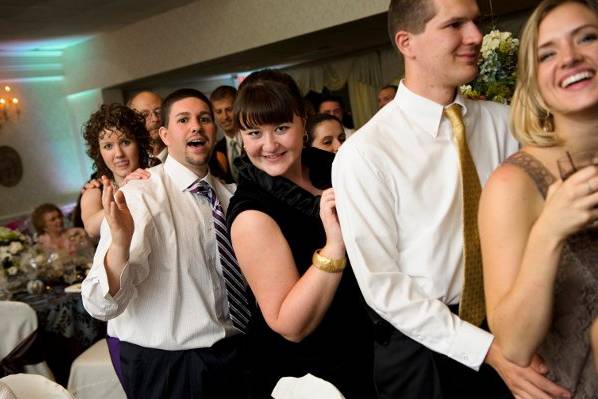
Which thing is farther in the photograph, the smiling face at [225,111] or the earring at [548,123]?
the smiling face at [225,111]

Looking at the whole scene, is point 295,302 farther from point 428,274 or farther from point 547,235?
point 547,235

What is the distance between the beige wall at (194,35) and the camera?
251 inches

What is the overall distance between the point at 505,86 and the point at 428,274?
3.45ft

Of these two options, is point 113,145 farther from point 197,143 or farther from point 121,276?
point 121,276

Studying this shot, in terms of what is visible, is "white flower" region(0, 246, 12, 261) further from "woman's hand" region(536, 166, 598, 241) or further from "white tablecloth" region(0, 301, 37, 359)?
"woman's hand" region(536, 166, 598, 241)

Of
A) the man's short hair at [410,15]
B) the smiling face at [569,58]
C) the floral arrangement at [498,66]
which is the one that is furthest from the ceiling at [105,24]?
the smiling face at [569,58]

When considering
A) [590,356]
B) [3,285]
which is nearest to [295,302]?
[590,356]

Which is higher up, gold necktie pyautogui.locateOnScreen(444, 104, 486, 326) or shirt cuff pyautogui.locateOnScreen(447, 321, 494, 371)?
gold necktie pyautogui.locateOnScreen(444, 104, 486, 326)

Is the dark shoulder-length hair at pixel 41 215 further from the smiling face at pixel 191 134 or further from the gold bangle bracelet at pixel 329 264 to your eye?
the gold bangle bracelet at pixel 329 264

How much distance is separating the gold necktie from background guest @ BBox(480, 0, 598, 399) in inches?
9.2

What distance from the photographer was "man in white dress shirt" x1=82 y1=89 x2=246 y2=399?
1965mm

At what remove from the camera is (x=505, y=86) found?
Answer: 2.14 metres

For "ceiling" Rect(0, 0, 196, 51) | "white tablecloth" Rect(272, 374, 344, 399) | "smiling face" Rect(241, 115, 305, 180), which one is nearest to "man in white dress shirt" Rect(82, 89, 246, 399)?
"smiling face" Rect(241, 115, 305, 180)

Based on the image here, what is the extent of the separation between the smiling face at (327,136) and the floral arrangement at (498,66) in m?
1.28
